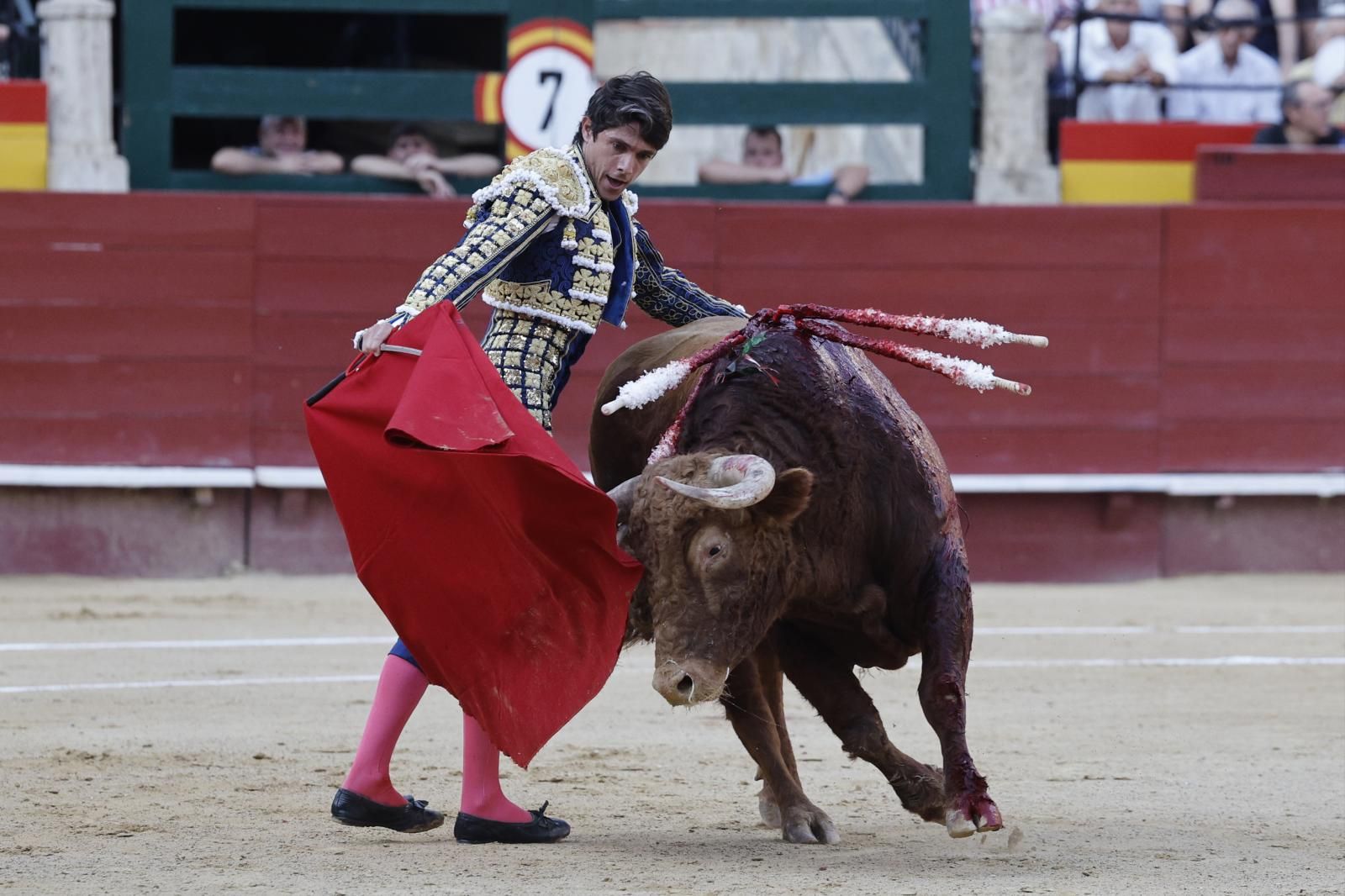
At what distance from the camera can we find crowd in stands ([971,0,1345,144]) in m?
7.34

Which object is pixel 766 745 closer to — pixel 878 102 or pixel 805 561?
pixel 805 561

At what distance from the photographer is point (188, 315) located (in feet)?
22.4

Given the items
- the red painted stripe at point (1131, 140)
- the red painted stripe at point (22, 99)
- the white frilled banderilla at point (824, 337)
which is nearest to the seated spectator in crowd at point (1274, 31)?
the red painted stripe at point (1131, 140)

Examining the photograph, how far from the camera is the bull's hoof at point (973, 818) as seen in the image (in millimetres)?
2865

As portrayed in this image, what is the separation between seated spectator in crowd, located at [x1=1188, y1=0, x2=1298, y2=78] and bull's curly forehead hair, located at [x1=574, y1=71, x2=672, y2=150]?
4.98 meters

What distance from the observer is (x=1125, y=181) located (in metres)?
7.32

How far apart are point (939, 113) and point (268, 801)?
4.78 metres

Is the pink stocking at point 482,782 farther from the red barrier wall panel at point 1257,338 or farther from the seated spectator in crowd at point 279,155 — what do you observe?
the red barrier wall panel at point 1257,338

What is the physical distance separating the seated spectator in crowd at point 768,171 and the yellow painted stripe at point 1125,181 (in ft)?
2.54

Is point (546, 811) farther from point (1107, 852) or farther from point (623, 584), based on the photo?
point (1107, 852)

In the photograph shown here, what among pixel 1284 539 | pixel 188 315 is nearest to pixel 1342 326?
pixel 1284 539

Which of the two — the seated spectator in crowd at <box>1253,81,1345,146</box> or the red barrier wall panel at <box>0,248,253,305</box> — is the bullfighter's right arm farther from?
the seated spectator in crowd at <box>1253,81,1345,146</box>

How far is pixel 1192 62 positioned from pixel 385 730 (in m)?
5.51

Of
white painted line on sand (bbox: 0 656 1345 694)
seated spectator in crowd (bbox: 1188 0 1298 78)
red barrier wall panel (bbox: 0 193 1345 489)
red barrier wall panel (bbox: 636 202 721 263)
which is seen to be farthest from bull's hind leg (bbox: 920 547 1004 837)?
seated spectator in crowd (bbox: 1188 0 1298 78)
